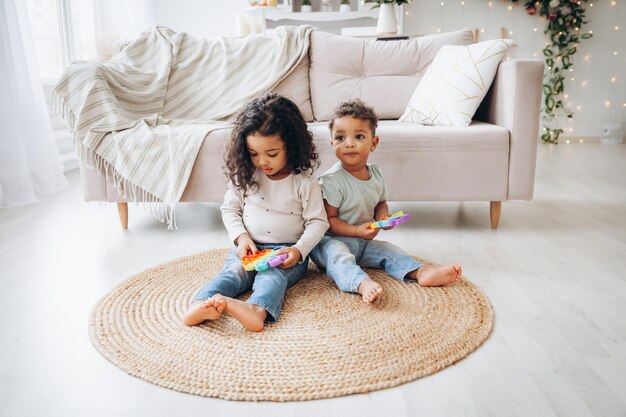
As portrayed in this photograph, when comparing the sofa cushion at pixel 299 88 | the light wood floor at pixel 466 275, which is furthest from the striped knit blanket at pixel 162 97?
the light wood floor at pixel 466 275

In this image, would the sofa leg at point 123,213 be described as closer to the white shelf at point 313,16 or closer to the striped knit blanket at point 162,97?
the striped knit blanket at point 162,97

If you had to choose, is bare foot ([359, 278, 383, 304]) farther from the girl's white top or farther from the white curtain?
A: the white curtain

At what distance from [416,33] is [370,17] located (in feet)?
1.74

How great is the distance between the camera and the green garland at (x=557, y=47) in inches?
179

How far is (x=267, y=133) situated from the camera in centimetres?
135

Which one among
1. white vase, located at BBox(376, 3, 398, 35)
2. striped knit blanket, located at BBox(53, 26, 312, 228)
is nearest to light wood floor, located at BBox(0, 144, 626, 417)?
striped knit blanket, located at BBox(53, 26, 312, 228)

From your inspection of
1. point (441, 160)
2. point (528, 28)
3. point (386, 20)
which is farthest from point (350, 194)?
point (528, 28)

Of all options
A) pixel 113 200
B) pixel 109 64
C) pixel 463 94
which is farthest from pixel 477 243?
pixel 109 64

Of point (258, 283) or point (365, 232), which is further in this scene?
point (365, 232)

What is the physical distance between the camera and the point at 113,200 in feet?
6.56

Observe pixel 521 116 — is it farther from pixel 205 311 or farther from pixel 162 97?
pixel 162 97

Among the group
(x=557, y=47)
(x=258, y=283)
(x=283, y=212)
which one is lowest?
(x=258, y=283)

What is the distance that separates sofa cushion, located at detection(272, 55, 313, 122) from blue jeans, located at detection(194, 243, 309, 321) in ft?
3.76

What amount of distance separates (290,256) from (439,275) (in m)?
0.40
